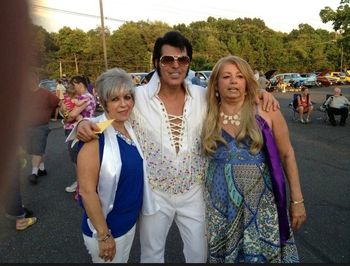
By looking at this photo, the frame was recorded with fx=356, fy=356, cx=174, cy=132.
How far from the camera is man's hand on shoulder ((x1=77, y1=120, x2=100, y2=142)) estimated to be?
1973 mm

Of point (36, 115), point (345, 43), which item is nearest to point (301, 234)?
point (36, 115)

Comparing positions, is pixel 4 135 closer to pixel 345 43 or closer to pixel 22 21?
pixel 22 21

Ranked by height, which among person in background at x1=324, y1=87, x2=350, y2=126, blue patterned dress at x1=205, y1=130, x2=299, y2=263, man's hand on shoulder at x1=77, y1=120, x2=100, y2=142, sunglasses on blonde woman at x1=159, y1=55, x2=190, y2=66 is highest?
sunglasses on blonde woman at x1=159, y1=55, x2=190, y2=66

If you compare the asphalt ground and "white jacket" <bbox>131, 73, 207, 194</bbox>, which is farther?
the asphalt ground

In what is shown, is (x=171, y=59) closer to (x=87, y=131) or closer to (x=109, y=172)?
(x=87, y=131)

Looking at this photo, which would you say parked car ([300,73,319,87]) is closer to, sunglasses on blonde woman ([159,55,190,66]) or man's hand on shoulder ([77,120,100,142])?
sunglasses on blonde woman ([159,55,190,66])

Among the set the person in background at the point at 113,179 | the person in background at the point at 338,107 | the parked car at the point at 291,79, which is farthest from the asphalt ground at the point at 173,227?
the parked car at the point at 291,79

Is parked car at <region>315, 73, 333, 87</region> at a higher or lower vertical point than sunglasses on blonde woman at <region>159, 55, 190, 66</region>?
lower

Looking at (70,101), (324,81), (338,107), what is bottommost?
(324,81)

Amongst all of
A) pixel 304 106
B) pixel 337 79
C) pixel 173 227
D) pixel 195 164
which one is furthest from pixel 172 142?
pixel 337 79

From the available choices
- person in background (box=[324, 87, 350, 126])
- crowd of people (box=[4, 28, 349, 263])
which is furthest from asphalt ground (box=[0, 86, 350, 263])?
person in background (box=[324, 87, 350, 126])

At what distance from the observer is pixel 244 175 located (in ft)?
7.18

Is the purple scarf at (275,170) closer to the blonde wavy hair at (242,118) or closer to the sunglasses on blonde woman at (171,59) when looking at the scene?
the blonde wavy hair at (242,118)

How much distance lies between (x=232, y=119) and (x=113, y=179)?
842mm
